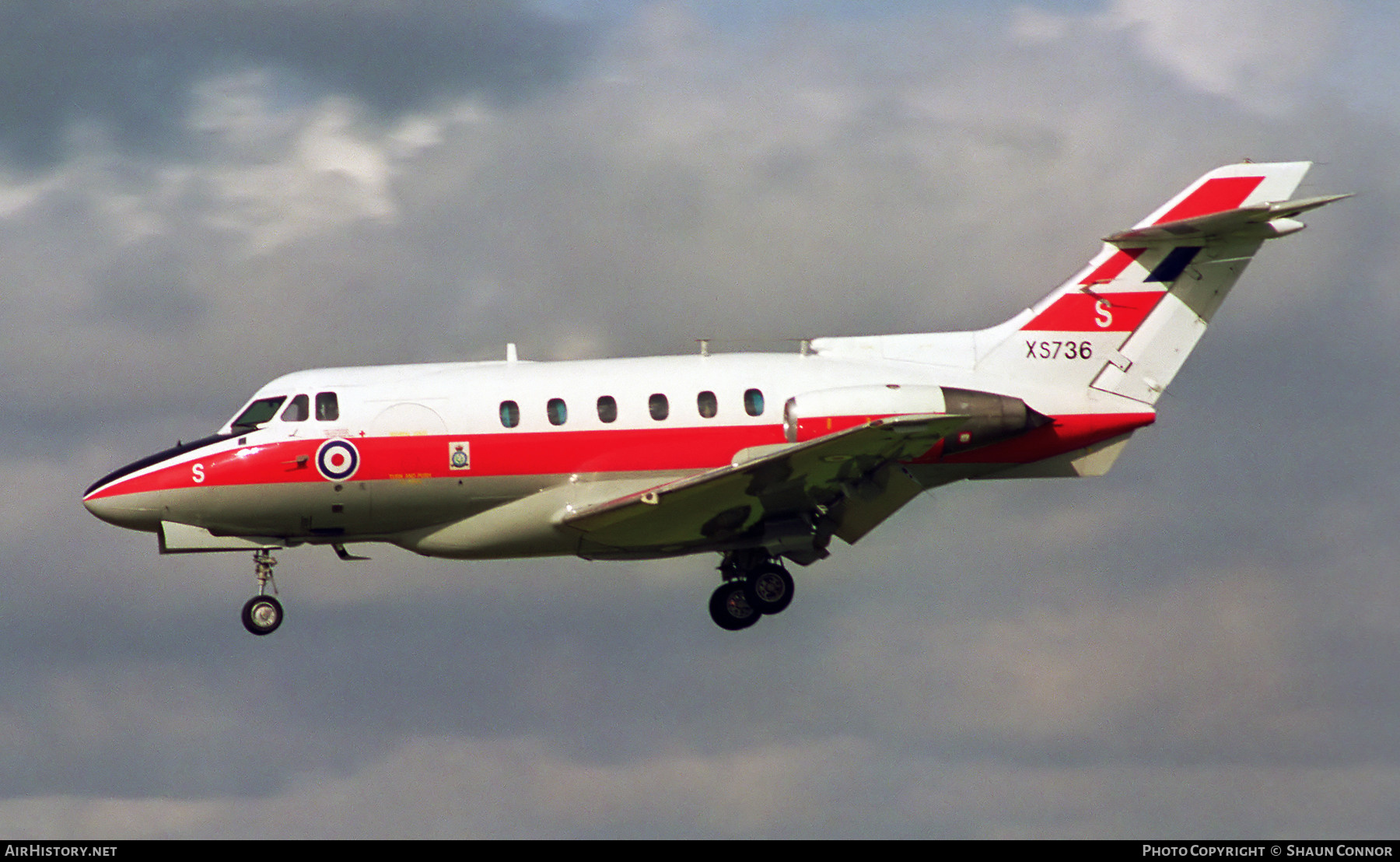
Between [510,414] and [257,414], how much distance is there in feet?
16.3

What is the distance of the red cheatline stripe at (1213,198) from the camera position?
33844 mm

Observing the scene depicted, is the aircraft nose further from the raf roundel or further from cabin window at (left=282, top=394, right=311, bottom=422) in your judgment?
the raf roundel

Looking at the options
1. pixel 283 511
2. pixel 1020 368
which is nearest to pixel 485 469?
pixel 283 511

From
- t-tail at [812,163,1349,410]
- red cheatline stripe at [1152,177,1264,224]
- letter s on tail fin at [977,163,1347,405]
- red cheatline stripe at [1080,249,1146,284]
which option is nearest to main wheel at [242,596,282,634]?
t-tail at [812,163,1349,410]

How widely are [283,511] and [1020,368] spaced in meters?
14.8

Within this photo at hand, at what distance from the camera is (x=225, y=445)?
31391mm

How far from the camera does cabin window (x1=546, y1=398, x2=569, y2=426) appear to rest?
31203 millimetres

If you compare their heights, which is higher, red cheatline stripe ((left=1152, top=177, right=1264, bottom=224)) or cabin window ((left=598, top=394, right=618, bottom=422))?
red cheatline stripe ((left=1152, top=177, right=1264, bottom=224))

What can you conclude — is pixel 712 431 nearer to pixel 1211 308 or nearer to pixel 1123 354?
pixel 1123 354

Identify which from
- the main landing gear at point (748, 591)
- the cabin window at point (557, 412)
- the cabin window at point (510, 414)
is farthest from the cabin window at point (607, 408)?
the main landing gear at point (748, 591)

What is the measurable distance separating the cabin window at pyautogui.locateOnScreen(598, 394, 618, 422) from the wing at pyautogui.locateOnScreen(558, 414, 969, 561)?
Result: 5.12 ft

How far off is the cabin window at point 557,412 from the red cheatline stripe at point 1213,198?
12826 millimetres

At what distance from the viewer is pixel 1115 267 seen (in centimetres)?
3372

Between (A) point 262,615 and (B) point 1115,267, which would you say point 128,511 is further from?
(B) point 1115,267
